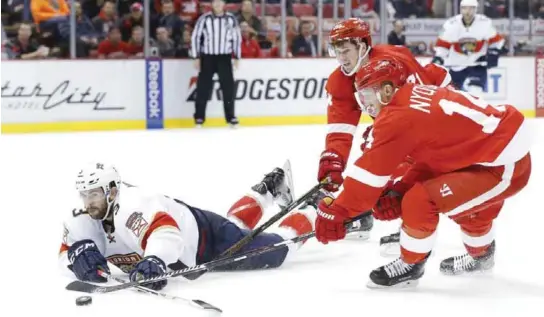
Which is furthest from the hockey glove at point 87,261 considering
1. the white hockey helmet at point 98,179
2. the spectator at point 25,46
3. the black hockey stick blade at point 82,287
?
the spectator at point 25,46

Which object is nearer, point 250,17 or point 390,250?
point 390,250

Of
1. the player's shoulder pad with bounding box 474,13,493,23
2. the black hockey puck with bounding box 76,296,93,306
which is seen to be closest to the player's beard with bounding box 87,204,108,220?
the black hockey puck with bounding box 76,296,93,306

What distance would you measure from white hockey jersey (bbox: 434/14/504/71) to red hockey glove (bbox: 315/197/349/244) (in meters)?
6.17

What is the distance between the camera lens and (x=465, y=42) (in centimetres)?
935

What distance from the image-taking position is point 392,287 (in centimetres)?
353

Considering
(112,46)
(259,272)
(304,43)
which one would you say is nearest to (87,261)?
(259,272)

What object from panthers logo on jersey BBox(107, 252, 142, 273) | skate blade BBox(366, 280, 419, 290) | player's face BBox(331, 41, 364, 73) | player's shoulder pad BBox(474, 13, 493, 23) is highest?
player's shoulder pad BBox(474, 13, 493, 23)

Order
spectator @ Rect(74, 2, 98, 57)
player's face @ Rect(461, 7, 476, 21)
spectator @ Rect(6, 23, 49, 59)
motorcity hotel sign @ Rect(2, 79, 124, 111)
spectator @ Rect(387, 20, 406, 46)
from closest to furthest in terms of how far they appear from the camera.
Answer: player's face @ Rect(461, 7, 476, 21) → motorcity hotel sign @ Rect(2, 79, 124, 111) → spectator @ Rect(6, 23, 49, 59) → spectator @ Rect(74, 2, 98, 57) → spectator @ Rect(387, 20, 406, 46)

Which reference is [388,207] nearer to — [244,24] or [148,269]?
[148,269]

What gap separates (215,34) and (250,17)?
829mm

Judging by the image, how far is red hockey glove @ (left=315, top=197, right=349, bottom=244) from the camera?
11.0 ft

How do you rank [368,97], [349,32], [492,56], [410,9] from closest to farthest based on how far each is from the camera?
[368,97] < [349,32] < [492,56] < [410,9]

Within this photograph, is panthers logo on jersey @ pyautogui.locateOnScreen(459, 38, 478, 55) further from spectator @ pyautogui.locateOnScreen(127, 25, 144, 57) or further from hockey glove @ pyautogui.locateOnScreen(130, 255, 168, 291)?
hockey glove @ pyautogui.locateOnScreen(130, 255, 168, 291)

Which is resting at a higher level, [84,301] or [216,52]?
[216,52]
